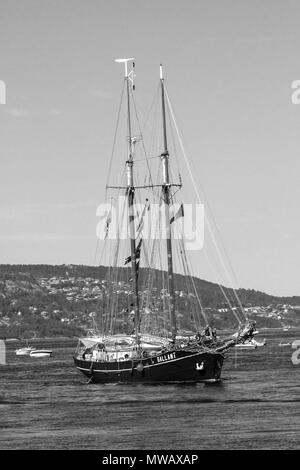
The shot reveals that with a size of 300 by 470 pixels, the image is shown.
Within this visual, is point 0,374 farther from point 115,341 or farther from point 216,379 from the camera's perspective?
point 216,379

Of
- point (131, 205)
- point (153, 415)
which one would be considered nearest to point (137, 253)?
point (131, 205)

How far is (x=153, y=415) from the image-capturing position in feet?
236

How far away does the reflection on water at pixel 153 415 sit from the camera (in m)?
59.0

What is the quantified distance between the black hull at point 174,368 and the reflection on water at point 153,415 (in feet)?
5.55

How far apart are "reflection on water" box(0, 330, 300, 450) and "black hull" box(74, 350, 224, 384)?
5.55ft

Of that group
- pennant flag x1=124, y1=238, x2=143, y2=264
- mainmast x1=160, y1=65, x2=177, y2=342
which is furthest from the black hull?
pennant flag x1=124, y1=238, x2=143, y2=264

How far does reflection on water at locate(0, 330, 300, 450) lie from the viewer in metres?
59.0

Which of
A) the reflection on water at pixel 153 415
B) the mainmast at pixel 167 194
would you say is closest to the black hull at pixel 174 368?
the reflection on water at pixel 153 415

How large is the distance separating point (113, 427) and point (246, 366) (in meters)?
74.6

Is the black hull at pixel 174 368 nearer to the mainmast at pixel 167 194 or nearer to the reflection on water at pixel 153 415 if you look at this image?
the reflection on water at pixel 153 415

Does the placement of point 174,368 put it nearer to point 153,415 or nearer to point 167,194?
point 167,194
